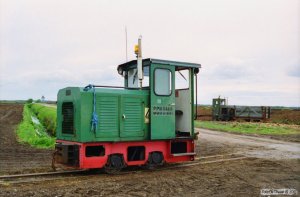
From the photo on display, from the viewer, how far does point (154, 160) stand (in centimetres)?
995

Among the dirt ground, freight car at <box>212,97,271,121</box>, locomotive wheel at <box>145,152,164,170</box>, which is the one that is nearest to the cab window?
locomotive wheel at <box>145,152,164,170</box>

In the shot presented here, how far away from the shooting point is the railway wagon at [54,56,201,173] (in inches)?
353

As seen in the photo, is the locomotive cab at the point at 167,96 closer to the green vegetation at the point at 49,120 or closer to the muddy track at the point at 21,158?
the muddy track at the point at 21,158

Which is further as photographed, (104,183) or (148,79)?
(148,79)

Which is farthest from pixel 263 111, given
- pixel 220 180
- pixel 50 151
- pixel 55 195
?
pixel 55 195

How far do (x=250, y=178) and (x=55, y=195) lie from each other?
4387 mm

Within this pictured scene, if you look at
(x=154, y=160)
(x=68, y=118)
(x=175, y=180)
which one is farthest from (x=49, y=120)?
(x=175, y=180)

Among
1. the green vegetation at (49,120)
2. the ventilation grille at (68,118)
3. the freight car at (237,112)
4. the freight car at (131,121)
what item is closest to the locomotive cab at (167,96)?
the freight car at (131,121)

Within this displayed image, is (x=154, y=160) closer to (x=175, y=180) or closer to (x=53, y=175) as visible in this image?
(x=175, y=180)

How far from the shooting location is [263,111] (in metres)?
34.4

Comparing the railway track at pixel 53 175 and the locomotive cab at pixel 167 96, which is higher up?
the locomotive cab at pixel 167 96

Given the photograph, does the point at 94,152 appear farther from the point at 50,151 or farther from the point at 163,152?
the point at 50,151

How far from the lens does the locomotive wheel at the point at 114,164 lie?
30.2 feet

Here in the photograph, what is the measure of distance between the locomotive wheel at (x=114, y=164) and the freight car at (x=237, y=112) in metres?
26.7
